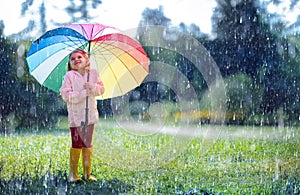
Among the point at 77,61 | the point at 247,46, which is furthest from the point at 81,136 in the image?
the point at 247,46

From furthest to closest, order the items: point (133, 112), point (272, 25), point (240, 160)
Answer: point (272, 25)
point (133, 112)
point (240, 160)

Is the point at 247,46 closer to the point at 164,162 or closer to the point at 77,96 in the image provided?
the point at 164,162

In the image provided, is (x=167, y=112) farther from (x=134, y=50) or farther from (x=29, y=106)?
(x=134, y=50)

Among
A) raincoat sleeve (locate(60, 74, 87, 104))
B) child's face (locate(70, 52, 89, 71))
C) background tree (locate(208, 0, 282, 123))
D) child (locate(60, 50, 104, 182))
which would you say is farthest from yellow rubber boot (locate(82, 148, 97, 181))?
background tree (locate(208, 0, 282, 123))

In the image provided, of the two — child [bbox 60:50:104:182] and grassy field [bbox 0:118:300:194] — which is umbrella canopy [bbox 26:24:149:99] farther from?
grassy field [bbox 0:118:300:194]

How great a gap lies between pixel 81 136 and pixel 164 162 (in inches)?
58.1

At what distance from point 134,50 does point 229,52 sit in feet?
16.2

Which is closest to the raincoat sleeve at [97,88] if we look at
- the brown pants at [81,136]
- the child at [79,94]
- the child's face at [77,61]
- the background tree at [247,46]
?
the child at [79,94]

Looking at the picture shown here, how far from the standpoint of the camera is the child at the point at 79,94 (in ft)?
10.8

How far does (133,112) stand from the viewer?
7961 millimetres

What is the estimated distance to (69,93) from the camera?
3256mm

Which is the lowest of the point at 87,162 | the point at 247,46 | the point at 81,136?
the point at 87,162

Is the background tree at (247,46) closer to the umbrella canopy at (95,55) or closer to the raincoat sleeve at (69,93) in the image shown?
the umbrella canopy at (95,55)

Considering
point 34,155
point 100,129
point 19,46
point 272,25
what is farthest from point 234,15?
point 34,155
